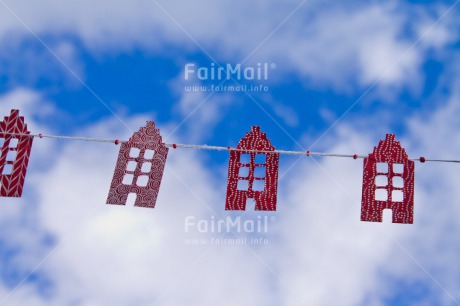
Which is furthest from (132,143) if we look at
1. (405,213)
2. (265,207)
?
(405,213)

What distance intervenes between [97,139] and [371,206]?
11.2 feet

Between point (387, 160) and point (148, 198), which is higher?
point (387, 160)

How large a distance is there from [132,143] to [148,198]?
2.40ft

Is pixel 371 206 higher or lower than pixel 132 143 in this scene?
lower

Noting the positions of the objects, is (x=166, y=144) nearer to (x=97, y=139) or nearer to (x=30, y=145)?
(x=97, y=139)

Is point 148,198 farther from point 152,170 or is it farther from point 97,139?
point 97,139

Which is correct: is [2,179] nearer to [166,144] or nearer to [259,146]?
[166,144]

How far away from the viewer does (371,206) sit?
7730 mm

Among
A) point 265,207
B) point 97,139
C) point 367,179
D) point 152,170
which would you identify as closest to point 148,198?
point 152,170

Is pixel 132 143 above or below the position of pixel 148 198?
above

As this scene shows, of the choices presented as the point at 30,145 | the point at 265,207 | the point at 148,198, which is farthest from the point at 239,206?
the point at 30,145

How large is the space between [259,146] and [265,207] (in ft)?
2.51

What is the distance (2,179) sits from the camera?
7.89 m

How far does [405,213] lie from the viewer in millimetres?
7750
